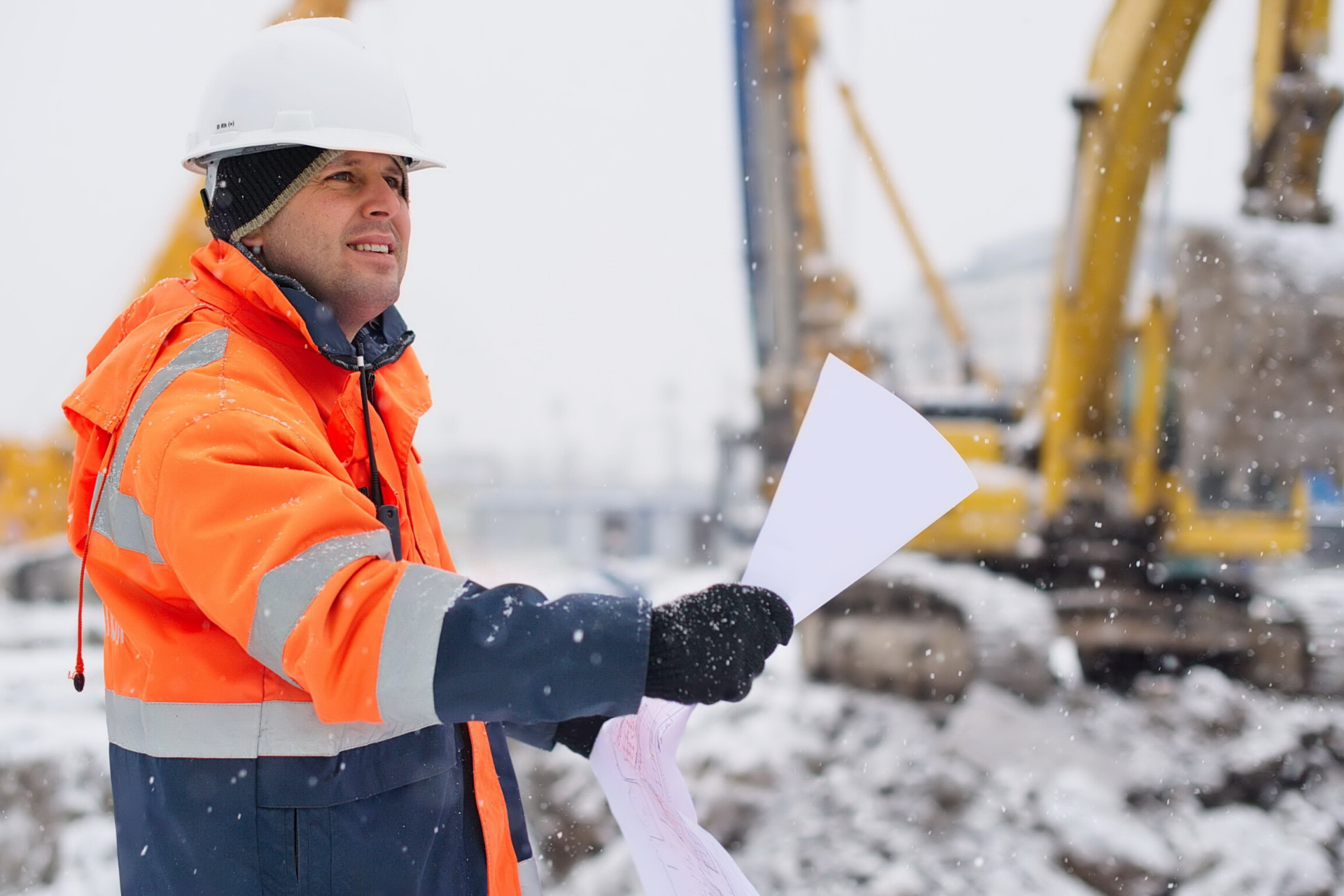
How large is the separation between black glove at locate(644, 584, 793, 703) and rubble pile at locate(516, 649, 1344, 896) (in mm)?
2855

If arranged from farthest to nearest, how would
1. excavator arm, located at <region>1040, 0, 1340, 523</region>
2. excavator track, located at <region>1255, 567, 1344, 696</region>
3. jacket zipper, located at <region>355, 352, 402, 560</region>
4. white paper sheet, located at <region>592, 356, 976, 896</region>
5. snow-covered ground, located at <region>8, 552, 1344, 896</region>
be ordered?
excavator track, located at <region>1255, 567, 1344, 696</region> → excavator arm, located at <region>1040, 0, 1340, 523</region> → snow-covered ground, located at <region>8, 552, 1344, 896</region> → jacket zipper, located at <region>355, 352, 402, 560</region> → white paper sheet, located at <region>592, 356, 976, 896</region>

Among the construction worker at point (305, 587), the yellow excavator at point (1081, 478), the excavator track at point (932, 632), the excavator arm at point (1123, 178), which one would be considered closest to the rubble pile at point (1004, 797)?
the excavator track at point (932, 632)

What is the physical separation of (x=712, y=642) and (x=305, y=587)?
43 cm

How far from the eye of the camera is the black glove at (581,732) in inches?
61.6

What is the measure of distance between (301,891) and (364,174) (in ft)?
3.07

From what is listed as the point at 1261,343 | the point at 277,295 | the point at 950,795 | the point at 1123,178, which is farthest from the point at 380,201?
the point at 1261,343

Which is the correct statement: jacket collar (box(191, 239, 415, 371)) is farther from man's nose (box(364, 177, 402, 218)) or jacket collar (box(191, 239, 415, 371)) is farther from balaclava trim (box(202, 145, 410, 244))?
man's nose (box(364, 177, 402, 218))

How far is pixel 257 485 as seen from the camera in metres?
1.04

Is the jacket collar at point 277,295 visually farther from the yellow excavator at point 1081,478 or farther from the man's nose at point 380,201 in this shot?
the yellow excavator at point 1081,478

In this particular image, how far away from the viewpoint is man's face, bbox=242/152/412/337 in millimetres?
1366

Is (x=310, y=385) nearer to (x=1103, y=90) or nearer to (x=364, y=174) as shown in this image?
(x=364, y=174)

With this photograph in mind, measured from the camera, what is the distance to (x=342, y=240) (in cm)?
137

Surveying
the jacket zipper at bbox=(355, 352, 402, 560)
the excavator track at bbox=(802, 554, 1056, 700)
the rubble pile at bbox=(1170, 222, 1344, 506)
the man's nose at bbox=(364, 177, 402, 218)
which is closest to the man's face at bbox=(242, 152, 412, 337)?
the man's nose at bbox=(364, 177, 402, 218)

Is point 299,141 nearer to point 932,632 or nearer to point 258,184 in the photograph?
point 258,184
